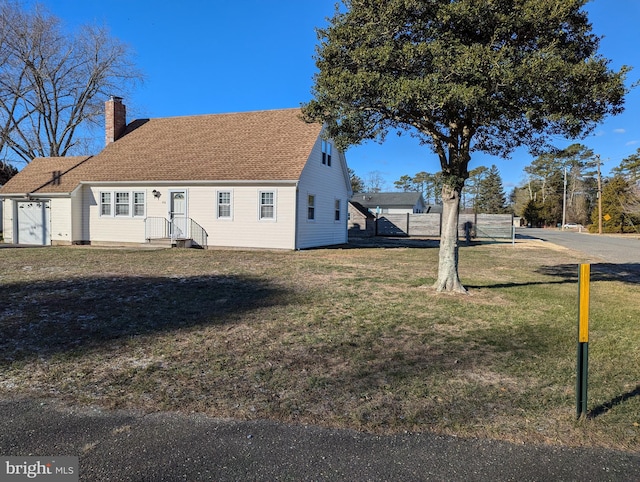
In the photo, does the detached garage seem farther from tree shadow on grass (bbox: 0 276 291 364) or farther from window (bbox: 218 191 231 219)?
tree shadow on grass (bbox: 0 276 291 364)

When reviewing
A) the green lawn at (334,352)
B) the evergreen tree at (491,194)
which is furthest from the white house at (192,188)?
the evergreen tree at (491,194)

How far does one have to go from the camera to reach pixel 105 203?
18656 millimetres

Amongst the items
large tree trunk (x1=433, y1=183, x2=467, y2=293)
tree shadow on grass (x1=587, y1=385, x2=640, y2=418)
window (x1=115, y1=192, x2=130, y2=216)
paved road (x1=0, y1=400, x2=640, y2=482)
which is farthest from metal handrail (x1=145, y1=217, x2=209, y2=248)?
tree shadow on grass (x1=587, y1=385, x2=640, y2=418)

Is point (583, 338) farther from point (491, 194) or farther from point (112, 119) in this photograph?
point (491, 194)

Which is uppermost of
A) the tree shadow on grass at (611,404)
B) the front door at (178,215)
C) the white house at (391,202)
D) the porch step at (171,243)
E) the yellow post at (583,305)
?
the white house at (391,202)

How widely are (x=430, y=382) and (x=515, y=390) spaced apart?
76cm

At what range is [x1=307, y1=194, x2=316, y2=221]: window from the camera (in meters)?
17.8

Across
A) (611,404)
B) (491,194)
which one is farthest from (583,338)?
(491,194)

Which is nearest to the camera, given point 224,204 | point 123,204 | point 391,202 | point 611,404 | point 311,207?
point 611,404

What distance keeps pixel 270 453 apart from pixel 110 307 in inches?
202

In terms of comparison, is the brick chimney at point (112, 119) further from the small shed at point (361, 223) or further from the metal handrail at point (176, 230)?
the small shed at point (361, 223)

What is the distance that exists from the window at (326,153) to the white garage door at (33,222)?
13372 mm

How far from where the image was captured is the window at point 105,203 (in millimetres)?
18605

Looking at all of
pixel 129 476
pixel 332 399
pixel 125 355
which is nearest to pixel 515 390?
pixel 332 399
